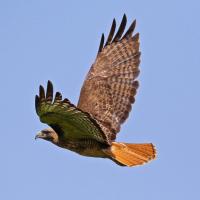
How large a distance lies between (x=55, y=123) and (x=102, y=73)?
2.62 metres

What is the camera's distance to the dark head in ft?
37.4

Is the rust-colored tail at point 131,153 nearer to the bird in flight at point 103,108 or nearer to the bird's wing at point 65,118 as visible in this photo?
the bird in flight at point 103,108

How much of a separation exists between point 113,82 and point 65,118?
8.39 ft

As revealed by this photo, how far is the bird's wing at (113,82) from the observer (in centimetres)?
1216

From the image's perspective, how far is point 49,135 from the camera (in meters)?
11.5

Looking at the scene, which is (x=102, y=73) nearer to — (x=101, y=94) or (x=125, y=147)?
(x=101, y=94)

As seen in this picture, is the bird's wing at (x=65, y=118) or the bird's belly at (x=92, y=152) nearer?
the bird's wing at (x=65, y=118)

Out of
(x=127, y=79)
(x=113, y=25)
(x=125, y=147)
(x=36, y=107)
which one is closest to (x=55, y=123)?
(x=36, y=107)

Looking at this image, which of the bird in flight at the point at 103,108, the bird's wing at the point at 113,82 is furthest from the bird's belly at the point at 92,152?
the bird's wing at the point at 113,82

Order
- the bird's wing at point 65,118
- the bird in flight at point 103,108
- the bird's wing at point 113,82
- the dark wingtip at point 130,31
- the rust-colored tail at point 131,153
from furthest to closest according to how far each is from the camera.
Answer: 1. the dark wingtip at point 130,31
2. the bird's wing at point 113,82
3. the rust-colored tail at point 131,153
4. the bird in flight at point 103,108
5. the bird's wing at point 65,118

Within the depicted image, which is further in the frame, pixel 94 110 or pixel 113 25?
pixel 113 25

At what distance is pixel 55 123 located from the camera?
10.6m

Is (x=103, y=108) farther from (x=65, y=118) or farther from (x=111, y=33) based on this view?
(x=65, y=118)

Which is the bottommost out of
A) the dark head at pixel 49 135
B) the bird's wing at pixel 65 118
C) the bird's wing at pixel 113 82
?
the bird's wing at pixel 65 118
